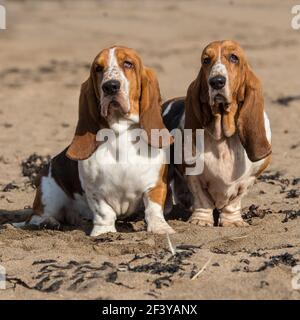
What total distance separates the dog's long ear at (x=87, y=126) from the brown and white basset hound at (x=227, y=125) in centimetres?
73

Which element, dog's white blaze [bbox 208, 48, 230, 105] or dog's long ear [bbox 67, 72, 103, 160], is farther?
dog's long ear [bbox 67, 72, 103, 160]

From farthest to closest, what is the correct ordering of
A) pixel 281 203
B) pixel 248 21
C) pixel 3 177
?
pixel 248 21
pixel 3 177
pixel 281 203

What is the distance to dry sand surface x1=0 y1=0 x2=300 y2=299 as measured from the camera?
228 inches

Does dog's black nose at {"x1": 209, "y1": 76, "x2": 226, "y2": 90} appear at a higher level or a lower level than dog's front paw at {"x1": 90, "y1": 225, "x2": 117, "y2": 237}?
higher

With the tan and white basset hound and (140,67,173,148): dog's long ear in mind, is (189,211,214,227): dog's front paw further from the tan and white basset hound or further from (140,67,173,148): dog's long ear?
(140,67,173,148): dog's long ear

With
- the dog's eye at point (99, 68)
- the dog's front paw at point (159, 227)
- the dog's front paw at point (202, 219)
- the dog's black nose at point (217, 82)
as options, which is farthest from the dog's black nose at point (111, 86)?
the dog's front paw at point (202, 219)

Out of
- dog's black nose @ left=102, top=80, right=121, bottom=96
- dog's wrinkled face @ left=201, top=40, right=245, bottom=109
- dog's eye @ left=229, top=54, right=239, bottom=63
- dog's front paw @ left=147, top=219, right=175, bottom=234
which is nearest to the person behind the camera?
dog's black nose @ left=102, top=80, right=121, bottom=96

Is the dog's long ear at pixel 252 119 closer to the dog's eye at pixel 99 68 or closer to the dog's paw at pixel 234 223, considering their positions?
the dog's paw at pixel 234 223

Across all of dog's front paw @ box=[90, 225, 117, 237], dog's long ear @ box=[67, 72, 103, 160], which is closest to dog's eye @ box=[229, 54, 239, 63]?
dog's long ear @ box=[67, 72, 103, 160]

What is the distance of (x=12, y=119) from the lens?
12820 millimetres

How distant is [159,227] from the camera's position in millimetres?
6957

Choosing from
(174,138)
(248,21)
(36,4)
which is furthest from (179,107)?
(36,4)

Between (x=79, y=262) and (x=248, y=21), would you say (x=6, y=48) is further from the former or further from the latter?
(x=79, y=262)

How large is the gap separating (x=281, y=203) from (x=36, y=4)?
1995 cm
